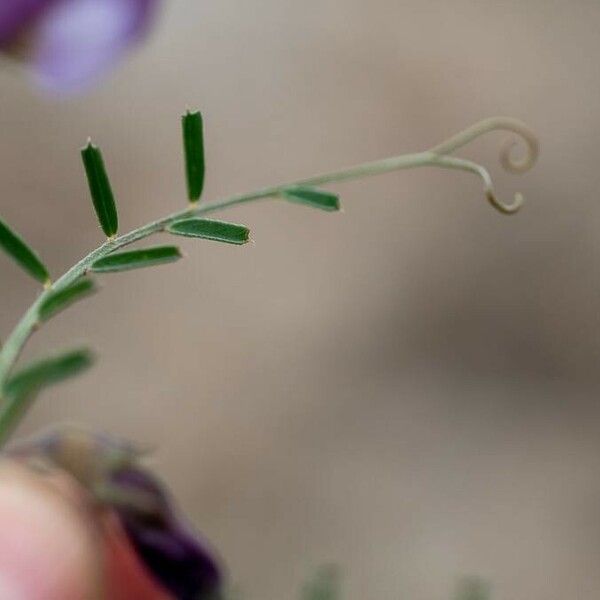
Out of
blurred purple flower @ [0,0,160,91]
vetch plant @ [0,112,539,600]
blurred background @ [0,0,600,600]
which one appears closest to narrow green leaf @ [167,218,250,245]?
vetch plant @ [0,112,539,600]

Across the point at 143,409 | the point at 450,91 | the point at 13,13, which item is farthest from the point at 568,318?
the point at 13,13

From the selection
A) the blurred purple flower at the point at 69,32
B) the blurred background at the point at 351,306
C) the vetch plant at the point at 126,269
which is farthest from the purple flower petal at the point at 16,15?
the blurred background at the point at 351,306

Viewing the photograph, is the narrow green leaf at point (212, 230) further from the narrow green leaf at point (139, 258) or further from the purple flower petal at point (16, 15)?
the purple flower petal at point (16, 15)

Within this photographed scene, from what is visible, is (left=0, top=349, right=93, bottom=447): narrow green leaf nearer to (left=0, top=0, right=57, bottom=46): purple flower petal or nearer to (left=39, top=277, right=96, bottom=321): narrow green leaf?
(left=39, top=277, right=96, bottom=321): narrow green leaf

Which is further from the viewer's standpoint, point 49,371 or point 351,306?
point 351,306

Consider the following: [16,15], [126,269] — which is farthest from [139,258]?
[16,15]

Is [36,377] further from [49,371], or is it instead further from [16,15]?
[16,15]
